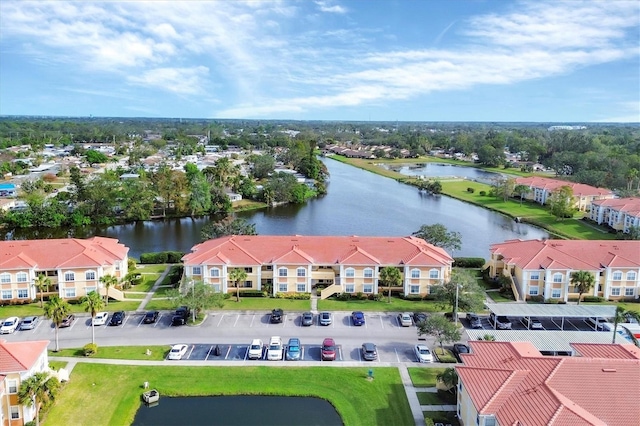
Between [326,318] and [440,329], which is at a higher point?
[440,329]

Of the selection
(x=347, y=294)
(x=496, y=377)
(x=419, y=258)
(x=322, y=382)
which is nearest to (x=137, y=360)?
(x=322, y=382)

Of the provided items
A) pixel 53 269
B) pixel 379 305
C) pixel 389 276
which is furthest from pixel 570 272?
pixel 53 269

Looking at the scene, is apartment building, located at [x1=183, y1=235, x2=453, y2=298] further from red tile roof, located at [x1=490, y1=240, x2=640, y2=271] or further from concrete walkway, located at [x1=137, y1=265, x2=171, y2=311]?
red tile roof, located at [x1=490, y1=240, x2=640, y2=271]

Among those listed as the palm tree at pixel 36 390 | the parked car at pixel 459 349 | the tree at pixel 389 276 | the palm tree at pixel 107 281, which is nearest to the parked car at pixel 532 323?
the parked car at pixel 459 349

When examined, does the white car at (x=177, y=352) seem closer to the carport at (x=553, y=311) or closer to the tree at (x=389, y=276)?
the tree at (x=389, y=276)

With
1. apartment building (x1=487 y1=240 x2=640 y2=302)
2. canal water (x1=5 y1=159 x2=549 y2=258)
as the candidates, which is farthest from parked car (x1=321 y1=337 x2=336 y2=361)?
canal water (x1=5 y1=159 x2=549 y2=258)

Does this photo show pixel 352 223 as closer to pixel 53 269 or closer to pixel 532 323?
pixel 532 323

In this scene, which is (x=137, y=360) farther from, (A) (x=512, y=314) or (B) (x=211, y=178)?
(B) (x=211, y=178)
